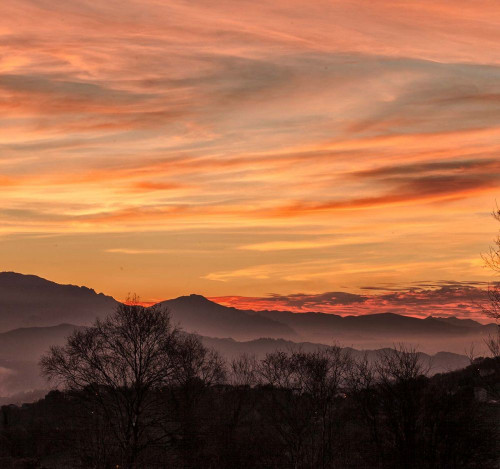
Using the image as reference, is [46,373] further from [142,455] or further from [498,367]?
[498,367]

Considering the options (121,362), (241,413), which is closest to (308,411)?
(241,413)

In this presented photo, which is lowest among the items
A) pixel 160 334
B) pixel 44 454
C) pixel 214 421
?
pixel 44 454

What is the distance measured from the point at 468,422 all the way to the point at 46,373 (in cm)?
5185

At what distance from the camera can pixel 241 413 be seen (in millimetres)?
101062

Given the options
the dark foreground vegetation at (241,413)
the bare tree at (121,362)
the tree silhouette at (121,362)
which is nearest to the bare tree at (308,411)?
the dark foreground vegetation at (241,413)

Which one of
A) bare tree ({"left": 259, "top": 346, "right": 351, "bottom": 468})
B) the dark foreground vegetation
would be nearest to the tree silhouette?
the dark foreground vegetation

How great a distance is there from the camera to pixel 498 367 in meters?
92.0

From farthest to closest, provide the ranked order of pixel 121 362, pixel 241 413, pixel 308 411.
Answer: pixel 241 413, pixel 308 411, pixel 121 362

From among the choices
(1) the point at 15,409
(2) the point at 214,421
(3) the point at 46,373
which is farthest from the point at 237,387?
(1) the point at 15,409

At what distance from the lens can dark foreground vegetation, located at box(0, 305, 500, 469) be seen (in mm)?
41656

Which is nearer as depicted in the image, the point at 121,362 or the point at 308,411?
the point at 121,362

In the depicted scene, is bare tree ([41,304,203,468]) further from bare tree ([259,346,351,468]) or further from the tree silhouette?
bare tree ([259,346,351,468])

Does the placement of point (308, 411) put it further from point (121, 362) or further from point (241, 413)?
point (121, 362)

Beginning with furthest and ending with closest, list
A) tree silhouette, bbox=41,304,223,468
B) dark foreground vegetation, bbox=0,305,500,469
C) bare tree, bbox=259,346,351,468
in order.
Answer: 1. tree silhouette, bbox=41,304,223,468
2. bare tree, bbox=259,346,351,468
3. dark foreground vegetation, bbox=0,305,500,469
